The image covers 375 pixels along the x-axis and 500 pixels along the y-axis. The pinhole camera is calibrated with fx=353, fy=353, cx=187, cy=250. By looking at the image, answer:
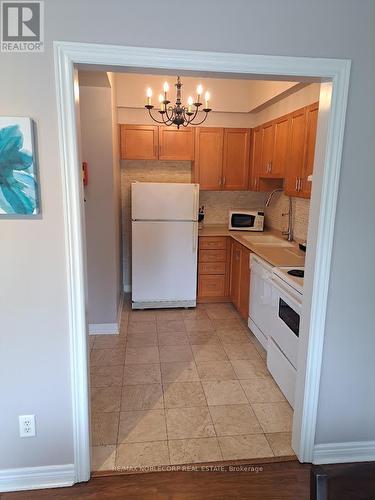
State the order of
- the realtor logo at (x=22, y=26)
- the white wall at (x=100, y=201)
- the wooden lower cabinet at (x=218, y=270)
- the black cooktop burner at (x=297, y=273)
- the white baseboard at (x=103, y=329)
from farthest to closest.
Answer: the wooden lower cabinet at (x=218, y=270) → the white baseboard at (x=103, y=329) → the white wall at (x=100, y=201) → the black cooktop burner at (x=297, y=273) → the realtor logo at (x=22, y=26)

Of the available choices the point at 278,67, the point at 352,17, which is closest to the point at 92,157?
the point at 278,67

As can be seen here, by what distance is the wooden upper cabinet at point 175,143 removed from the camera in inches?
173

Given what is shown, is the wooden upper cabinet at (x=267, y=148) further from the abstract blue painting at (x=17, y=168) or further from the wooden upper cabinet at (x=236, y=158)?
the abstract blue painting at (x=17, y=168)

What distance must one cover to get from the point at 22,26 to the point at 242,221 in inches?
139

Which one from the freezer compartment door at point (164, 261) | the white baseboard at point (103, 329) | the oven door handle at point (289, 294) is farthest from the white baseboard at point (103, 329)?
the oven door handle at point (289, 294)

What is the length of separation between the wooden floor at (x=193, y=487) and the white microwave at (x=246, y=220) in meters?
3.06

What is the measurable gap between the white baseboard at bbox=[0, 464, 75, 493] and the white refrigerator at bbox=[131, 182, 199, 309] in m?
2.46

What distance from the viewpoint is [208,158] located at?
453cm

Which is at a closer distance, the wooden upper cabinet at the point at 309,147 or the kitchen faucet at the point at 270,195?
the wooden upper cabinet at the point at 309,147

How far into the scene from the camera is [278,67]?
5.32 feet

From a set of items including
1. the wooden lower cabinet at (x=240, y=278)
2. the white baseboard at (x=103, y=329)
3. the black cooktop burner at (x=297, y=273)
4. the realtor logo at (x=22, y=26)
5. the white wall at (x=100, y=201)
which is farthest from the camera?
the wooden lower cabinet at (x=240, y=278)

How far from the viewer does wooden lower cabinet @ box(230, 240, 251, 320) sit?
3.77m

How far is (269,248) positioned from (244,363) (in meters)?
1.16

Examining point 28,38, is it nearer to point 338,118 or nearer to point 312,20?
point 312,20
